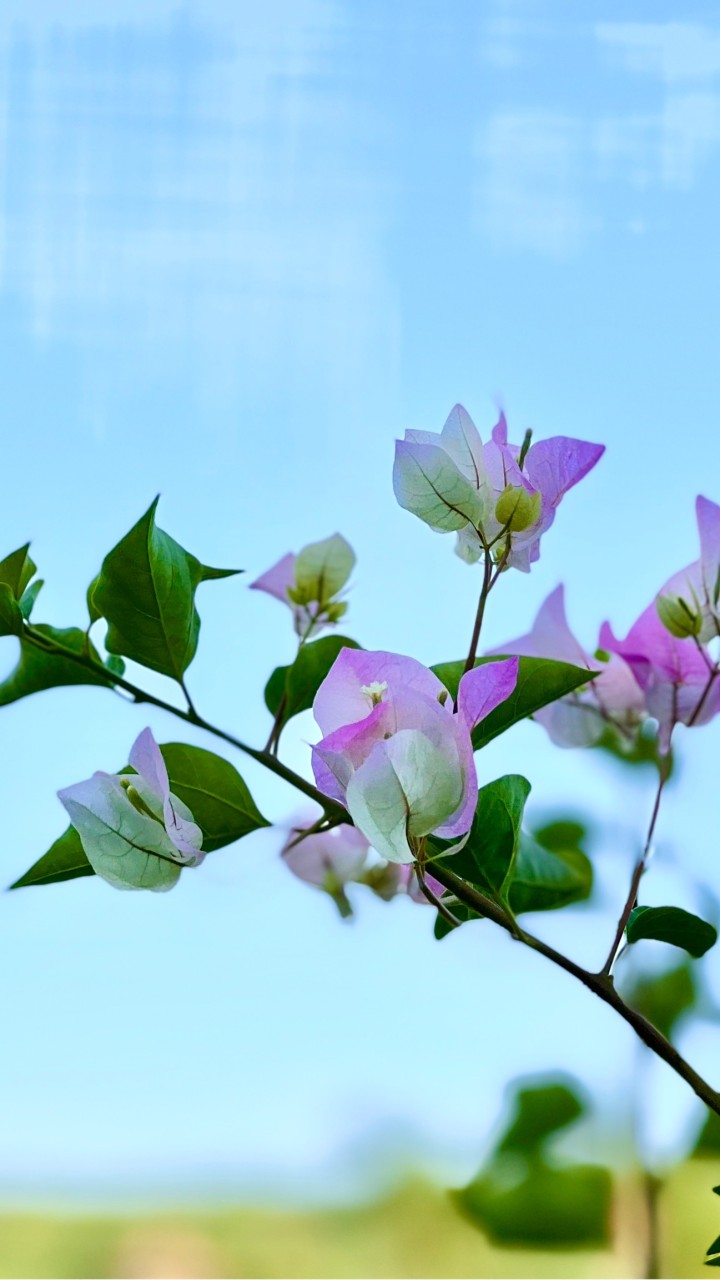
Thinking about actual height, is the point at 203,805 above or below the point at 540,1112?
above

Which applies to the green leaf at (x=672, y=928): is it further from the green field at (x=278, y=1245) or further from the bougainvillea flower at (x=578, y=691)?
the green field at (x=278, y=1245)

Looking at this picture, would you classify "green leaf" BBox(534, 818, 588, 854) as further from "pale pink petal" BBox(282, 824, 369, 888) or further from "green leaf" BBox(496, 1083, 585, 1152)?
"pale pink petal" BBox(282, 824, 369, 888)

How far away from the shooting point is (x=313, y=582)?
0.41 m

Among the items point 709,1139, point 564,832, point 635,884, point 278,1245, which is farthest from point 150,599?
point 278,1245

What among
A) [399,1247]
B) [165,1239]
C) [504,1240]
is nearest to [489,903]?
[504,1240]

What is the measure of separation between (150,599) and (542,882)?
0.15 metres

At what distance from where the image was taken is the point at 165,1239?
943 mm

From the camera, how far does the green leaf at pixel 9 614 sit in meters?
0.29

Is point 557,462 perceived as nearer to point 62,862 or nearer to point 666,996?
point 62,862

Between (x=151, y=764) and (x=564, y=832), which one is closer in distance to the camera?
(x=151, y=764)

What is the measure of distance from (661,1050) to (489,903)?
0.05m

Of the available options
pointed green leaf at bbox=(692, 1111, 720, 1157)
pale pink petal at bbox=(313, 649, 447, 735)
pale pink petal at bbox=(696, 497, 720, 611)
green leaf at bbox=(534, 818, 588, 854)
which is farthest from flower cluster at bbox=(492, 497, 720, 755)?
pointed green leaf at bbox=(692, 1111, 720, 1157)

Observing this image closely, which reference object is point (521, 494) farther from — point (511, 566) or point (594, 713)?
point (594, 713)

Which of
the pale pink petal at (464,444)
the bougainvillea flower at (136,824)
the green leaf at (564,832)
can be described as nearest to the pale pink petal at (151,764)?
the bougainvillea flower at (136,824)
